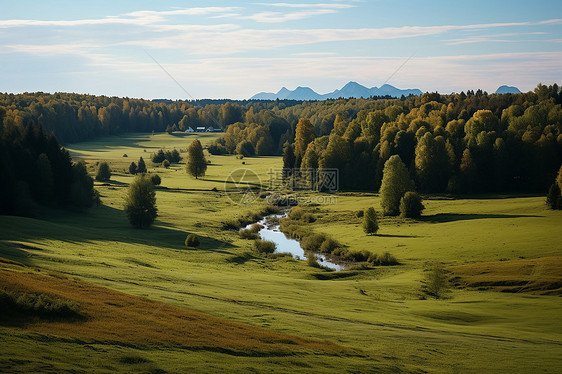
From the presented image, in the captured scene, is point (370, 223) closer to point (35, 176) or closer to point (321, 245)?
point (321, 245)

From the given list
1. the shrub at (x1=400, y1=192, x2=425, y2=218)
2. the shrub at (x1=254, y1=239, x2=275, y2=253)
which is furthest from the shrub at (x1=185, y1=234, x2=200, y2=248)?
the shrub at (x1=400, y1=192, x2=425, y2=218)

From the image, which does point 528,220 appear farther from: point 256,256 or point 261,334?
point 261,334

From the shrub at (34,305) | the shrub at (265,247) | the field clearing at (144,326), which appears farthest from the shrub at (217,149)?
the shrub at (34,305)

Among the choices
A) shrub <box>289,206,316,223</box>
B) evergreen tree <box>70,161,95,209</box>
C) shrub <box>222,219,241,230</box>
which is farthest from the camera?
shrub <box>289,206,316,223</box>

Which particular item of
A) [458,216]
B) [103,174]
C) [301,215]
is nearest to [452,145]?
[458,216]

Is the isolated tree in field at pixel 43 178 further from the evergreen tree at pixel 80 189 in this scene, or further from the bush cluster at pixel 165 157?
the bush cluster at pixel 165 157

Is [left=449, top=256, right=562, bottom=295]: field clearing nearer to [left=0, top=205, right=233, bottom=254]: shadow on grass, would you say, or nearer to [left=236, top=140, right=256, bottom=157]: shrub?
[left=0, top=205, right=233, bottom=254]: shadow on grass

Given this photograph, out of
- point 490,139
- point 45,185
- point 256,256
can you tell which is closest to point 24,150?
point 45,185
